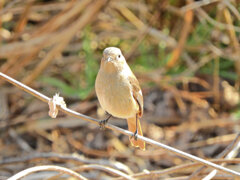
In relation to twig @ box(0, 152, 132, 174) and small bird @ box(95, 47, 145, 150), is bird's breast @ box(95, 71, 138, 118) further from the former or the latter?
twig @ box(0, 152, 132, 174)

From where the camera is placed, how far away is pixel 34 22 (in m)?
5.00

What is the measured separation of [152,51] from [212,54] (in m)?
0.77

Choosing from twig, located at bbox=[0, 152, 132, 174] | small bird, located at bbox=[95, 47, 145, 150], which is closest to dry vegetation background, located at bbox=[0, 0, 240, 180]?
twig, located at bbox=[0, 152, 132, 174]

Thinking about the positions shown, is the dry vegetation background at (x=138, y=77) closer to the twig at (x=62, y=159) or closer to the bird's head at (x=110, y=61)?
the twig at (x=62, y=159)

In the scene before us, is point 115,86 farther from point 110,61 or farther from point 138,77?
point 138,77

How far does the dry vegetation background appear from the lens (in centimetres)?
391

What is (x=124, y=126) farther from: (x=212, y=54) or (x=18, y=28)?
(x=18, y=28)

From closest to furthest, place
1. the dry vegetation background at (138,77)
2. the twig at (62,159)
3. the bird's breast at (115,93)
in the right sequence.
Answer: the bird's breast at (115,93), the twig at (62,159), the dry vegetation background at (138,77)

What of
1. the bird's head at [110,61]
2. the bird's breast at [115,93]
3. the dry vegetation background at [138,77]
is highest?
the dry vegetation background at [138,77]

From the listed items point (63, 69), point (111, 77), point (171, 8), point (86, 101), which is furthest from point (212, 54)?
point (111, 77)

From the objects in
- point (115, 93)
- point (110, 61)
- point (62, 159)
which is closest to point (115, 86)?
point (115, 93)

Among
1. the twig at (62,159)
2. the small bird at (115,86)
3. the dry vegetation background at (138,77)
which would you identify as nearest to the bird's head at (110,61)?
the small bird at (115,86)

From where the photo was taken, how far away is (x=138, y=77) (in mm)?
4211

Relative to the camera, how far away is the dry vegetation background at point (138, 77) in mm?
3912
